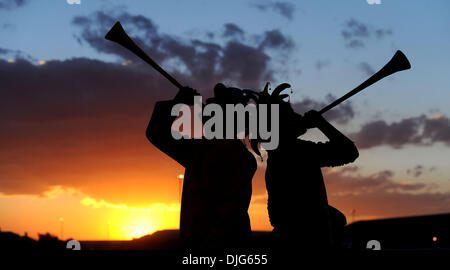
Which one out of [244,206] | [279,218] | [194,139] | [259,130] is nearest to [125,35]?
[194,139]

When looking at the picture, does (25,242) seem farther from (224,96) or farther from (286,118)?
(286,118)

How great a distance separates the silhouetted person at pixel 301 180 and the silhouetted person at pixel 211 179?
0.87 m

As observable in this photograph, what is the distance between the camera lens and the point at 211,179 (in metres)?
5.36

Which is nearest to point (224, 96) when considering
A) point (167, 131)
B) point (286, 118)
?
point (167, 131)

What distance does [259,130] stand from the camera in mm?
6402

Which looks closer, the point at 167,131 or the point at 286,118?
the point at 167,131

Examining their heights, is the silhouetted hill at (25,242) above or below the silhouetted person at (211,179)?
below

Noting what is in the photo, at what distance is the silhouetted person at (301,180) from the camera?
603 cm

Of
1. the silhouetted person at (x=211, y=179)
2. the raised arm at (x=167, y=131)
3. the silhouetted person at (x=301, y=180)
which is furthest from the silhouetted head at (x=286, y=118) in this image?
the raised arm at (x=167, y=131)

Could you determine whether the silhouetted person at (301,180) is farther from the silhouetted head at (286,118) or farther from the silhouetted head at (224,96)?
the silhouetted head at (224,96)

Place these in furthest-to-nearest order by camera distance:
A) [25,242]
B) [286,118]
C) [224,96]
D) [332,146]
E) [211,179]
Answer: [286,118]
[332,146]
[224,96]
[211,179]
[25,242]

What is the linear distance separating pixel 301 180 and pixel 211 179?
55.5 inches

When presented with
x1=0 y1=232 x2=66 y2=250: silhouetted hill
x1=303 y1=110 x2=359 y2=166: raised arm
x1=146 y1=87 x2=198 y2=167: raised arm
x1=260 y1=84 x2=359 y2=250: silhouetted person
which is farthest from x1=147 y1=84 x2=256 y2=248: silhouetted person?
x1=0 y1=232 x2=66 y2=250: silhouetted hill
